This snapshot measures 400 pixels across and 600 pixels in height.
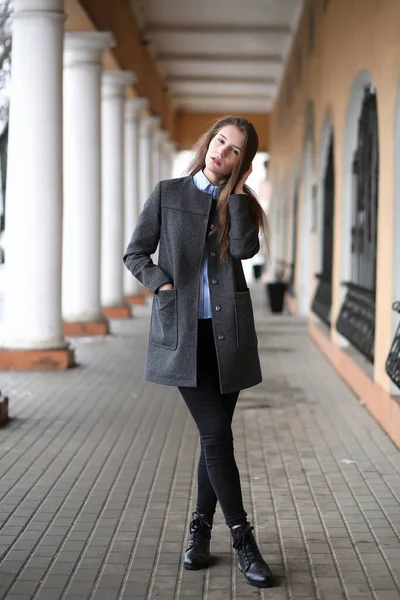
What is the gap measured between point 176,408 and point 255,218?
467cm

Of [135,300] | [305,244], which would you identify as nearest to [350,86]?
[305,244]

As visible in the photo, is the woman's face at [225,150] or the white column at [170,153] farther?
the white column at [170,153]

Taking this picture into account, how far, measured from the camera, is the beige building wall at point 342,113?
27.0ft

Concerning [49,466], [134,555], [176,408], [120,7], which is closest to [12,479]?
[49,466]

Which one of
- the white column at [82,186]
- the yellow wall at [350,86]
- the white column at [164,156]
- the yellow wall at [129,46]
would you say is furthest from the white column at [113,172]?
the white column at [164,156]

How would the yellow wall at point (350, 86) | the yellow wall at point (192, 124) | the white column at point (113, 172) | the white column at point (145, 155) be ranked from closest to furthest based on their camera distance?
the yellow wall at point (350, 86) < the white column at point (113, 172) < the white column at point (145, 155) < the yellow wall at point (192, 124)

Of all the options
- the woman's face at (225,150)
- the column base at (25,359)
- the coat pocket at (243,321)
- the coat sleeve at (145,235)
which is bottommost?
the column base at (25,359)

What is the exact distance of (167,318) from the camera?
4.45 metres

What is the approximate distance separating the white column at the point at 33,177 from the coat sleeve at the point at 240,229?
7068 mm

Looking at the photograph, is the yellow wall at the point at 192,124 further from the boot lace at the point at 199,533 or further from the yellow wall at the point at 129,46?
the boot lace at the point at 199,533

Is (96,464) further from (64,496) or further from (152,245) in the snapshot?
(152,245)

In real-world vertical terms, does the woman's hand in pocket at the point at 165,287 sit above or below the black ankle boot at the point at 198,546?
above

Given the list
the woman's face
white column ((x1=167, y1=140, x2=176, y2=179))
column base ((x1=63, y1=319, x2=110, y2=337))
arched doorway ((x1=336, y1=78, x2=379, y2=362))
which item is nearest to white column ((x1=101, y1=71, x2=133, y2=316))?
column base ((x1=63, y1=319, x2=110, y2=337))

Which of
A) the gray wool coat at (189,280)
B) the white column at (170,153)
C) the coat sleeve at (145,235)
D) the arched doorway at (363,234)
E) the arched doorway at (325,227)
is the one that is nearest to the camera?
the gray wool coat at (189,280)
